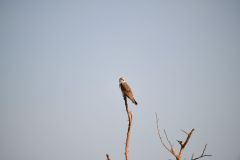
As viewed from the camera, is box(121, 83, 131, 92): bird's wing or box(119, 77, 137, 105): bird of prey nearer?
box(119, 77, 137, 105): bird of prey

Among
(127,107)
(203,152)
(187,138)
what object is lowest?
(203,152)

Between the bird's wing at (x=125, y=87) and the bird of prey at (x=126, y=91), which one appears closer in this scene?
the bird of prey at (x=126, y=91)

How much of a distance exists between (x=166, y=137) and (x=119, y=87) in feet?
16.1

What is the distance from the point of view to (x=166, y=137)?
6.44 m

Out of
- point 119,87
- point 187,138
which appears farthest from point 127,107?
point 119,87

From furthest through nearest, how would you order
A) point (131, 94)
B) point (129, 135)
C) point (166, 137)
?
point (131, 94) < point (166, 137) < point (129, 135)

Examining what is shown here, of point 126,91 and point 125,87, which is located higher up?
point 125,87

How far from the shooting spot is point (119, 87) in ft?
36.2

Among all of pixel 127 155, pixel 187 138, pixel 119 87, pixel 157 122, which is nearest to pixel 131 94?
pixel 119 87

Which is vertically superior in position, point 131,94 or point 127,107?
point 131,94

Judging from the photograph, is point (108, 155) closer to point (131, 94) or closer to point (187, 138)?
point (187, 138)

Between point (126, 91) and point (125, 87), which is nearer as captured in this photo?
point (126, 91)

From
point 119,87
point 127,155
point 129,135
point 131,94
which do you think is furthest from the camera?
point 119,87

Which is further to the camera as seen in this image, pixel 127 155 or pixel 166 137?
pixel 166 137
